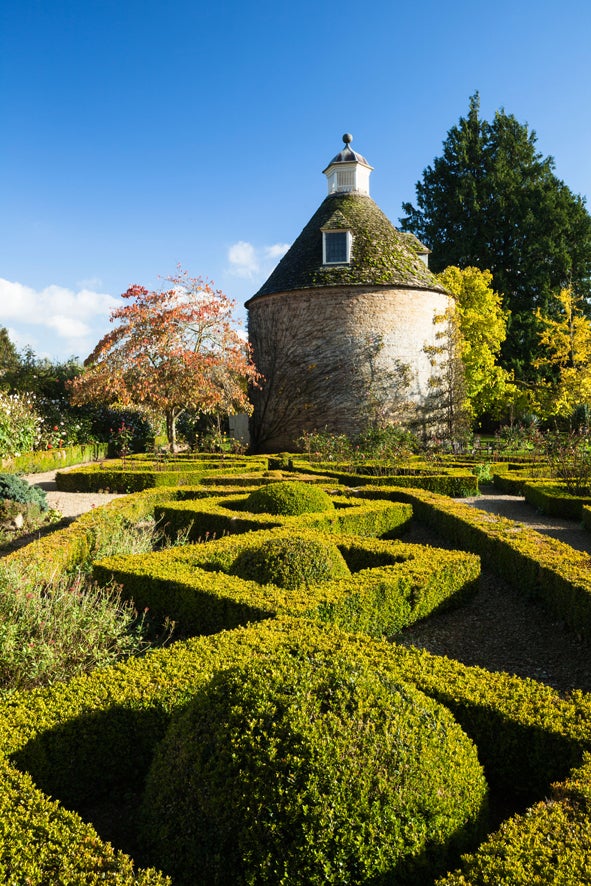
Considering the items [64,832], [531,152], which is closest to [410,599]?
[64,832]

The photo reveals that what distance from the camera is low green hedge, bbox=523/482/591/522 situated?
10.9 metres

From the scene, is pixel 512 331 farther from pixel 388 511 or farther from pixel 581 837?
pixel 581 837

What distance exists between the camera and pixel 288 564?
19.0 feet

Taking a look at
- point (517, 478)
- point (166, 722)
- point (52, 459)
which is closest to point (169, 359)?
point (52, 459)

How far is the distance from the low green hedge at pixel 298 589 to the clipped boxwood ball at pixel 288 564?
6.6 inches

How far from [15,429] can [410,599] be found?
12.5 meters

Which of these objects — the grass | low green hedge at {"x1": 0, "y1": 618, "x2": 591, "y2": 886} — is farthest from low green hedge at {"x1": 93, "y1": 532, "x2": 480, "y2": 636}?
low green hedge at {"x1": 0, "y1": 618, "x2": 591, "y2": 886}

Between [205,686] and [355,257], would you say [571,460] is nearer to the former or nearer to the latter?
[355,257]

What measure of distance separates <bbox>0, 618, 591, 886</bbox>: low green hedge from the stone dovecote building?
61.2ft

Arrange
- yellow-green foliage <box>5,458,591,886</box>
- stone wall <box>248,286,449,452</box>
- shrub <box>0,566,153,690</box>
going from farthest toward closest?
stone wall <box>248,286,449,452</box> → shrub <box>0,566,153,690</box> → yellow-green foliage <box>5,458,591,886</box>

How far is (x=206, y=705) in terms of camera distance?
2.66 meters

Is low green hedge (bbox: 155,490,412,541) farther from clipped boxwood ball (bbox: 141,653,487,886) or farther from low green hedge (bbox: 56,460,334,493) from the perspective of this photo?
clipped boxwood ball (bbox: 141,653,487,886)

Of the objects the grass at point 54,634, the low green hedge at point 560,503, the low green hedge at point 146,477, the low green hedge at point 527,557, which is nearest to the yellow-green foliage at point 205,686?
the low green hedge at point 527,557

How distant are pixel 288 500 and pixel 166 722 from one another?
5.48m
